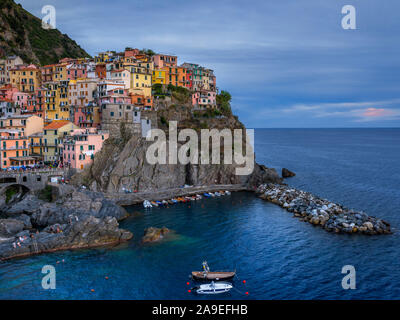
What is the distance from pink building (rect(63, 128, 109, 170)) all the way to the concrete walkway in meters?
9.87

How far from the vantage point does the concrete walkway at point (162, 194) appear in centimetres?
7031

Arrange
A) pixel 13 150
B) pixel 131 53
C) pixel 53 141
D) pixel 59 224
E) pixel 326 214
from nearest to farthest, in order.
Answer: pixel 59 224 < pixel 326 214 < pixel 13 150 < pixel 53 141 < pixel 131 53

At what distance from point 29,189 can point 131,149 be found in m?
22.5

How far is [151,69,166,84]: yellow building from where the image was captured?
321 feet

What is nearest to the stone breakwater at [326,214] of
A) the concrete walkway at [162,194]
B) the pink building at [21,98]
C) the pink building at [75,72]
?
the concrete walkway at [162,194]

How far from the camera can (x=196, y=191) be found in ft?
257

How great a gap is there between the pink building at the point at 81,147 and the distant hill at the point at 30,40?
213 feet

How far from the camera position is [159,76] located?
98.9 metres

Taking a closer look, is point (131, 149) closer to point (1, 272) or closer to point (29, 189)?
point (29, 189)

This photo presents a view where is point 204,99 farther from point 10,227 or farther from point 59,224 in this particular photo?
point 10,227

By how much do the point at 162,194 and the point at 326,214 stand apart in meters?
33.8

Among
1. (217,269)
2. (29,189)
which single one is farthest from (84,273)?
(29,189)

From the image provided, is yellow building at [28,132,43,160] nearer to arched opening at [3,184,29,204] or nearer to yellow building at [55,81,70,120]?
yellow building at [55,81,70,120]

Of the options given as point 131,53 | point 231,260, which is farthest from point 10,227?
point 131,53
